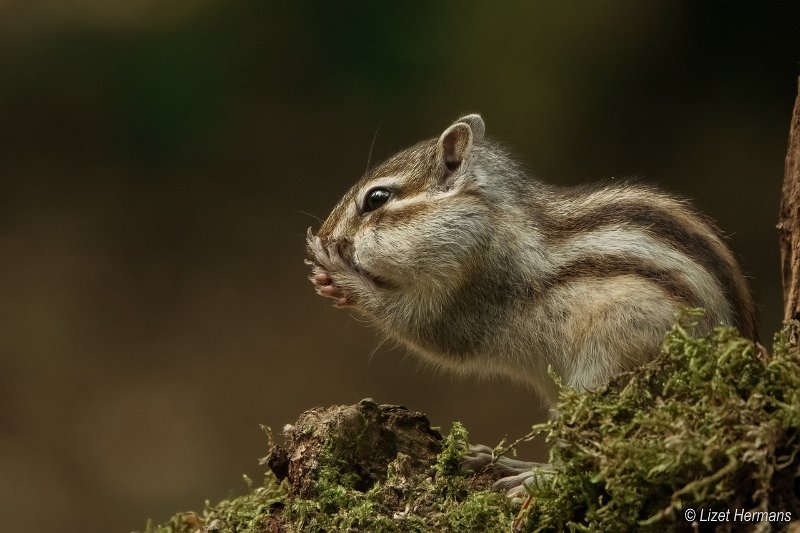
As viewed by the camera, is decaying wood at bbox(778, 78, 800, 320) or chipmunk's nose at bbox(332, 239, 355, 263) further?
chipmunk's nose at bbox(332, 239, 355, 263)

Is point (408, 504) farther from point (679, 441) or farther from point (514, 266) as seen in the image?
point (514, 266)

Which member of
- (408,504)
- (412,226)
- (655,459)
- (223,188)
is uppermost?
(223,188)

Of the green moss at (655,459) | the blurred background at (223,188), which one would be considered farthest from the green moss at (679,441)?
the blurred background at (223,188)

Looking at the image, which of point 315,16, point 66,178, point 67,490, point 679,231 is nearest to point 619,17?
point 315,16

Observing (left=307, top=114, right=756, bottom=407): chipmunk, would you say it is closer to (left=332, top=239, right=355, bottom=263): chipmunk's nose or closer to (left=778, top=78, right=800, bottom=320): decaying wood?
(left=332, top=239, right=355, bottom=263): chipmunk's nose

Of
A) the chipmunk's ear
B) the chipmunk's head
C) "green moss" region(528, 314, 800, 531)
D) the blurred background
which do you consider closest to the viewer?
"green moss" region(528, 314, 800, 531)

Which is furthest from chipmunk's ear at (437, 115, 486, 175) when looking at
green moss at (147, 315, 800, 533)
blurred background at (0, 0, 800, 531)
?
blurred background at (0, 0, 800, 531)

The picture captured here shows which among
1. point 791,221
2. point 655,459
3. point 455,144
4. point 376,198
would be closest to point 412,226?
point 376,198
